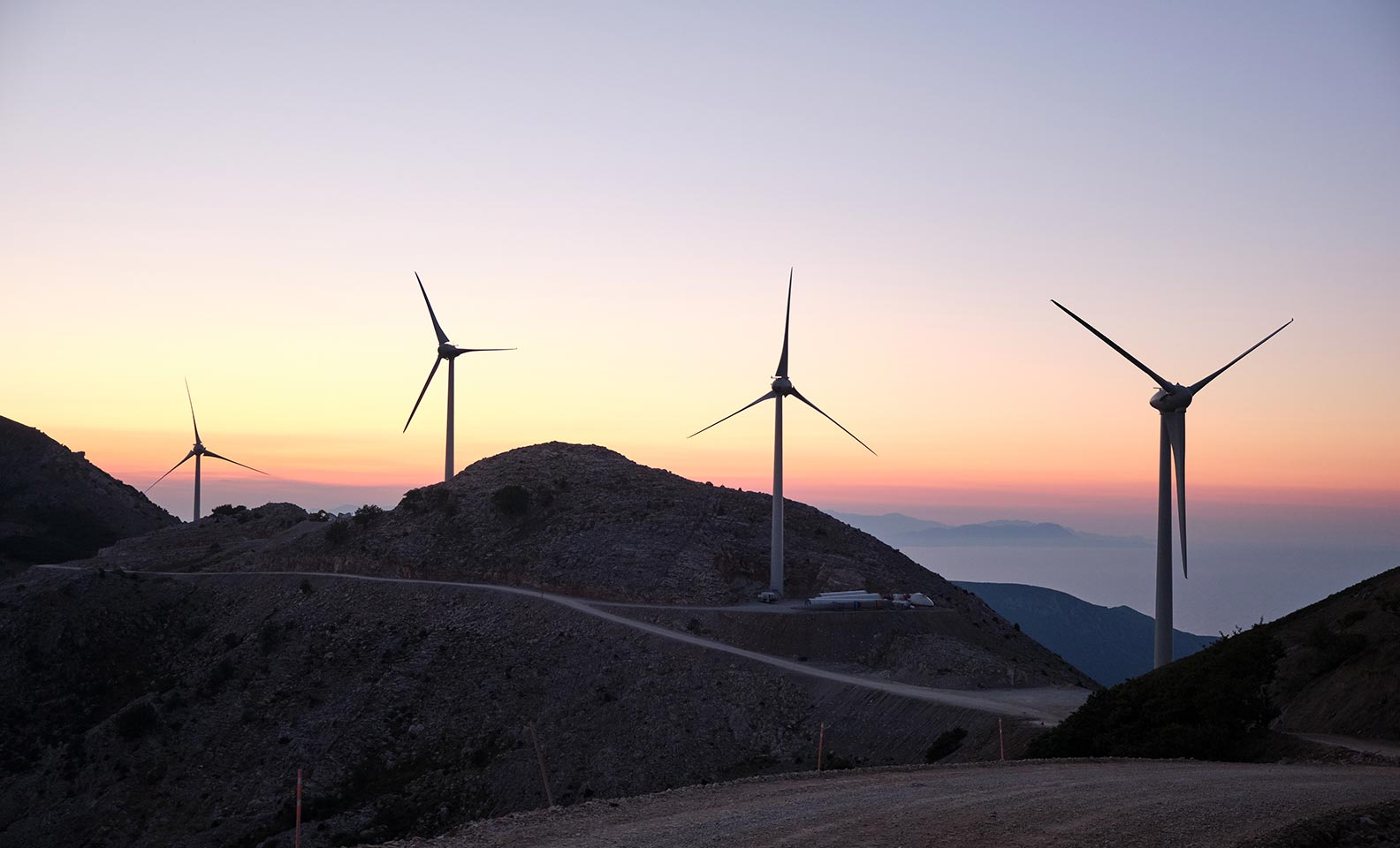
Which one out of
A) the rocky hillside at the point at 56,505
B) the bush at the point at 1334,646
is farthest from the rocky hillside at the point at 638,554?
the bush at the point at 1334,646

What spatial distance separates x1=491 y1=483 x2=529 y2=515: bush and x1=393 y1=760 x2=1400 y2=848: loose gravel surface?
86.2 metres

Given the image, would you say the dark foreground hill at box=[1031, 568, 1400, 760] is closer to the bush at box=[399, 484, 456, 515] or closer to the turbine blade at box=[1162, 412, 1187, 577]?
the turbine blade at box=[1162, 412, 1187, 577]

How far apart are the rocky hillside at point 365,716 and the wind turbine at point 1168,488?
10232mm

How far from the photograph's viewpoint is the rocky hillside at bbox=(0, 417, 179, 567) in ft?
521

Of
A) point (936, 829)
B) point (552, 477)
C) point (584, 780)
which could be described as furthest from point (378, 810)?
point (552, 477)

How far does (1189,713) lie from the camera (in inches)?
1575

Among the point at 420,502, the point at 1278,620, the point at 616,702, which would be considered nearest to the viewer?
the point at 1278,620

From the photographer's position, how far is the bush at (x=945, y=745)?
186ft

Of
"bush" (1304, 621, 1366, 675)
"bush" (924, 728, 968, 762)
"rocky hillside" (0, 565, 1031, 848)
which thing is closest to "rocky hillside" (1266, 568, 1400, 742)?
"bush" (1304, 621, 1366, 675)

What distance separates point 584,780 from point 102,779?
3991 cm

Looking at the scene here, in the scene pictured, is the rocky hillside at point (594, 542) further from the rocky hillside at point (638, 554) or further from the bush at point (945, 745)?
the bush at point (945, 745)

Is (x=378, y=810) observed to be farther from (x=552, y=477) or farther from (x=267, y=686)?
(x=552, y=477)

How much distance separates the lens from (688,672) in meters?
76.2

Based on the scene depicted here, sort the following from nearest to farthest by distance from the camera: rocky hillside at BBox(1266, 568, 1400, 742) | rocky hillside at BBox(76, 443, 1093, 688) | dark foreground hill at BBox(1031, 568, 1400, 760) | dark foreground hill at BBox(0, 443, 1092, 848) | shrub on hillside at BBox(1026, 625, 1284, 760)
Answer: shrub on hillside at BBox(1026, 625, 1284, 760) → dark foreground hill at BBox(1031, 568, 1400, 760) → rocky hillside at BBox(1266, 568, 1400, 742) → dark foreground hill at BBox(0, 443, 1092, 848) → rocky hillside at BBox(76, 443, 1093, 688)
